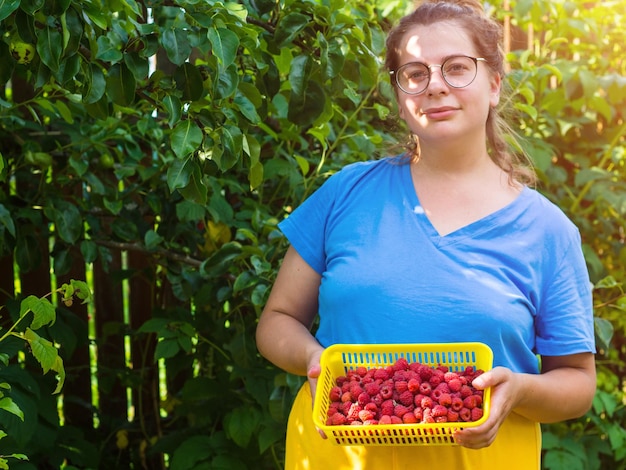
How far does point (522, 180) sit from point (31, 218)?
1.39 m

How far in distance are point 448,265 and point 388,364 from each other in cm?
22

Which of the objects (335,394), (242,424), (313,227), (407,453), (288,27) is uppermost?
(288,27)

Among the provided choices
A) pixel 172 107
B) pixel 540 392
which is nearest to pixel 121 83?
pixel 172 107

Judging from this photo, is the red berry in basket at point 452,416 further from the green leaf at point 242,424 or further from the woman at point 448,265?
the green leaf at point 242,424

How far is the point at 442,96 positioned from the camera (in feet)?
5.78

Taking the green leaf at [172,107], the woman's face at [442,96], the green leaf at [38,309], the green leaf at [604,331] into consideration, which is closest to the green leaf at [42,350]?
the green leaf at [38,309]

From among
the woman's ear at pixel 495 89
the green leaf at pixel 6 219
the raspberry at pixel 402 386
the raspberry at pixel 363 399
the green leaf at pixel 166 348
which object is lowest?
the green leaf at pixel 166 348

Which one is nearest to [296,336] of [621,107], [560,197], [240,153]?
[240,153]

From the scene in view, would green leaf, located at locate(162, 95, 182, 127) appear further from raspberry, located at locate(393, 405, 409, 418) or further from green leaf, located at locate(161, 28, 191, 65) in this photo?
raspberry, located at locate(393, 405, 409, 418)

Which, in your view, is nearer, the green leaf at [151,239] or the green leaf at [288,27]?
the green leaf at [288,27]

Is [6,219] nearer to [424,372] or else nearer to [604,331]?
[424,372]

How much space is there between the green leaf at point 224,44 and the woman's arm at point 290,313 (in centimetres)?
44

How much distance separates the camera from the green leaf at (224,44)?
5.64ft

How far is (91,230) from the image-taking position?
2795 mm
